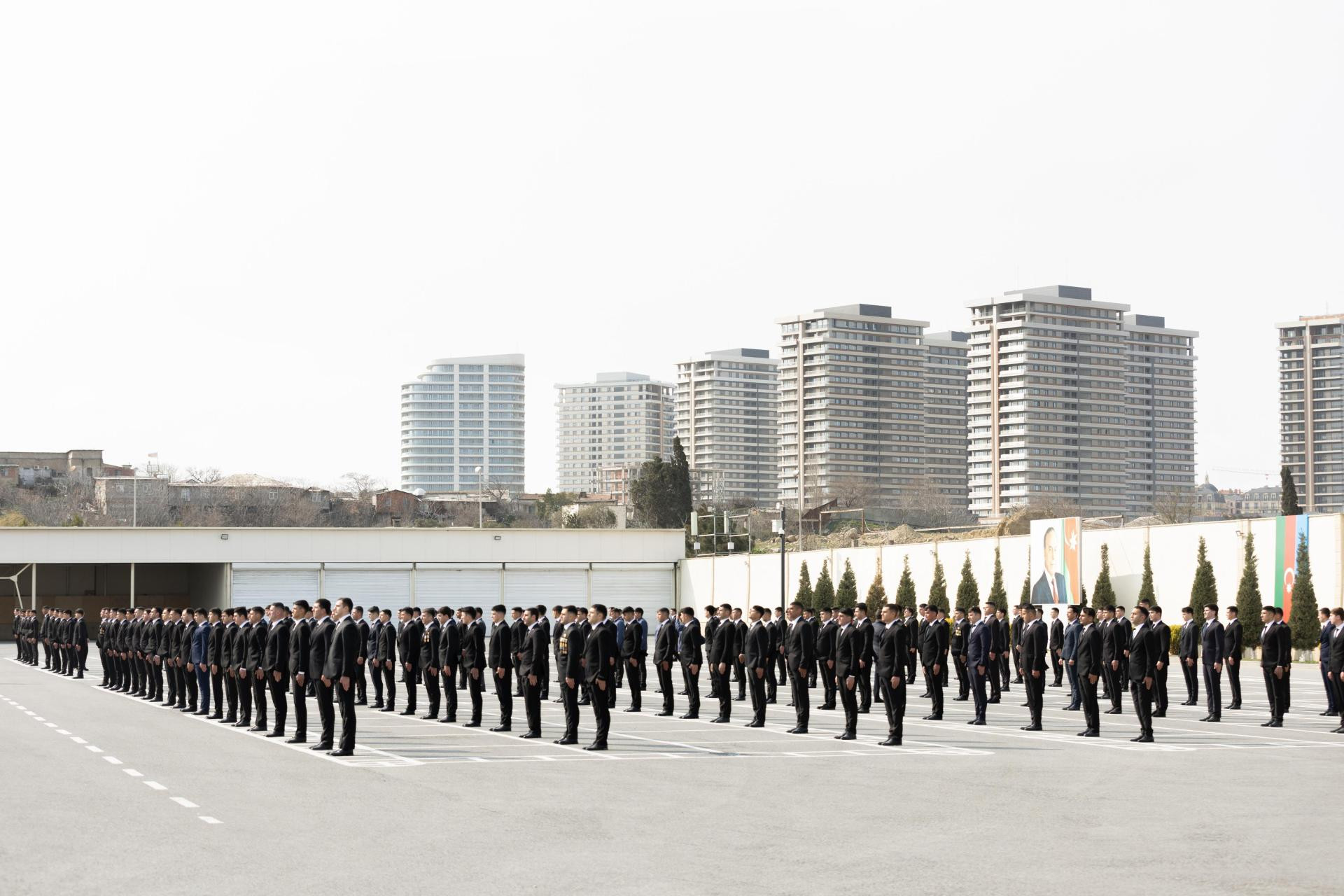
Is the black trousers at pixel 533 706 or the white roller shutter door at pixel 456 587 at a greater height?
the black trousers at pixel 533 706

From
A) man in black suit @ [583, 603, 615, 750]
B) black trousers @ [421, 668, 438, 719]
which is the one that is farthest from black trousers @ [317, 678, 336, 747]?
black trousers @ [421, 668, 438, 719]

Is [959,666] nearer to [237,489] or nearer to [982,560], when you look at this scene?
[982,560]

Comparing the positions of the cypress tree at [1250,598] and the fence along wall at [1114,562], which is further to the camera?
the cypress tree at [1250,598]

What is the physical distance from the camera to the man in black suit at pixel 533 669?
19266mm

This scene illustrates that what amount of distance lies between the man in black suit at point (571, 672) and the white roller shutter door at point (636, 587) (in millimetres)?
47046

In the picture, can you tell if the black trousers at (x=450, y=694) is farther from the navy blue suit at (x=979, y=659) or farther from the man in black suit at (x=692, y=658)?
the navy blue suit at (x=979, y=659)

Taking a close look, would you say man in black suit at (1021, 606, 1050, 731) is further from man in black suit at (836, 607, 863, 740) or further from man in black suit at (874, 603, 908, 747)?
man in black suit at (836, 607, 863, 740)

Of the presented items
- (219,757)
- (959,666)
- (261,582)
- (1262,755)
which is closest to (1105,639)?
(1262,755)

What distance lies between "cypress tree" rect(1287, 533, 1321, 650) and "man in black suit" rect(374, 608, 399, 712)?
23.1m

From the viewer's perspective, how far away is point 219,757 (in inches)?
677

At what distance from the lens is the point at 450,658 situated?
22.9 meters

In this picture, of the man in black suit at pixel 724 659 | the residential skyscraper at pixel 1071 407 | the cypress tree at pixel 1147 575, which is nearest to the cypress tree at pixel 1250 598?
the cypress tree at pixel 1147 575

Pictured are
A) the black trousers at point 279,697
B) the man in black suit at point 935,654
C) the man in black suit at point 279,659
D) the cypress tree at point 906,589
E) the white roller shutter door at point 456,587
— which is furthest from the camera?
the white roller shutter door at point 456,587

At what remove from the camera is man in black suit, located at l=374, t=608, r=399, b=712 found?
25906 mm
